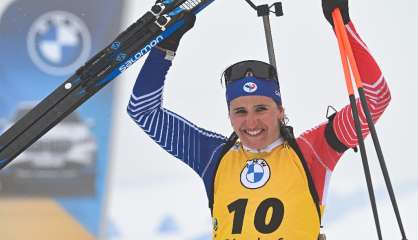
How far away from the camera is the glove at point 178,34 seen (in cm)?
238

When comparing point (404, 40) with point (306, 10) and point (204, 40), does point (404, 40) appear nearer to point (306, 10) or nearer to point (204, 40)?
point (306, 10)

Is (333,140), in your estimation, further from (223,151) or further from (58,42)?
(58,42)

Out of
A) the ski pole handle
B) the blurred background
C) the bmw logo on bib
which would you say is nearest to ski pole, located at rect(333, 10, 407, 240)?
the ski pole handle

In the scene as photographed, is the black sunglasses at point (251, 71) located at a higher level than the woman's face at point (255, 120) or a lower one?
higher

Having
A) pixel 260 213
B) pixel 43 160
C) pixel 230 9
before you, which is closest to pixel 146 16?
pixel 260 213

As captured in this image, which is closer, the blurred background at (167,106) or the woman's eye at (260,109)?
the woman's eye at (260,109)

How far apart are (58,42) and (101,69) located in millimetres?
1540

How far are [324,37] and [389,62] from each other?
1.06 ft

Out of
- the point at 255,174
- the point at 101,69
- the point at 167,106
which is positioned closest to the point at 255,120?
the point at 255,174

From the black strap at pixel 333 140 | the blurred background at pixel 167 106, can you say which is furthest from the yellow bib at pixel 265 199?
the blurred background at pixel 167 106

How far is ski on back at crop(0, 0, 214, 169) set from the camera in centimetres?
238

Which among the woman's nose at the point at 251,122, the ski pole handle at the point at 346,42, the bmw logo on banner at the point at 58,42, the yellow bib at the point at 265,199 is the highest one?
the bmw logo on banner at the point at 58,42

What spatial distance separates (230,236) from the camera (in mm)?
2277

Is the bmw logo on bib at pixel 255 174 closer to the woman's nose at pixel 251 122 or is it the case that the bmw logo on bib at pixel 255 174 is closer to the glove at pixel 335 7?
the woman's nose at pixel 251 122
